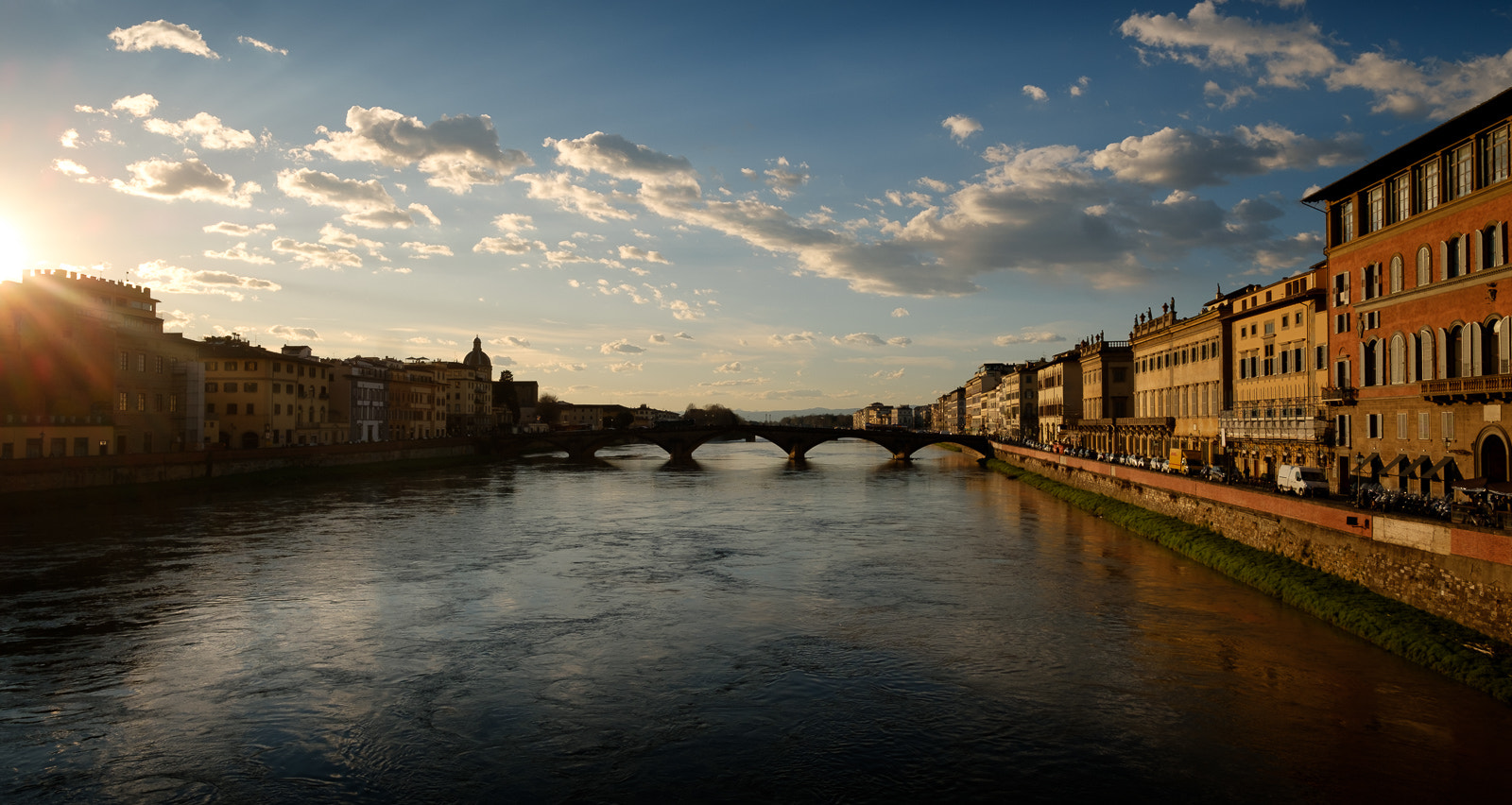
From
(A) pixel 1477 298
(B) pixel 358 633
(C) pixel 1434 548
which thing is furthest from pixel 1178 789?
(A) pixel 1477 298

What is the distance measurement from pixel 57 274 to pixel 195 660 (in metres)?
51.2

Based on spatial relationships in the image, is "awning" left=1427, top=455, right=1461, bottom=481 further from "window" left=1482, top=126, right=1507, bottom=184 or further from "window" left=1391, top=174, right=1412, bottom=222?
"window" left=1391, top=174, right=1412, bottom=222

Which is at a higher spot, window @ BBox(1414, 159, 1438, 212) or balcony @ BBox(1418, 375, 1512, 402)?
window @ BBox(1414, 159, 1438, 212)

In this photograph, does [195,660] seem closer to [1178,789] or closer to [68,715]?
[68,715]

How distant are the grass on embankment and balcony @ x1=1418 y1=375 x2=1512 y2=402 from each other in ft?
20.6

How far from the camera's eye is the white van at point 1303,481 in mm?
26969

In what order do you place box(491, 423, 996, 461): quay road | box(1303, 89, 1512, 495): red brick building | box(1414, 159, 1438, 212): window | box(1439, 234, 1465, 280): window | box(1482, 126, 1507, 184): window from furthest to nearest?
box(491, 423, 996, 461): quay road < box(1414, 159, 1438, 212): window < box(1439, 234, 1465, 280): window < box(1303, 89, 1512, 495): red brick building < box(1482, 126, 1507, 184): window

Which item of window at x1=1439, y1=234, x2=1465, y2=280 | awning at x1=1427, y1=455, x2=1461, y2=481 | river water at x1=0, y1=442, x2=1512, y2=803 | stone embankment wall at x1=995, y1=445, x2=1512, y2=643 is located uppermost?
window at x1=1439, y1=234, x2=1465, y2=280

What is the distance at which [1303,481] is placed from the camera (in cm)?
2752

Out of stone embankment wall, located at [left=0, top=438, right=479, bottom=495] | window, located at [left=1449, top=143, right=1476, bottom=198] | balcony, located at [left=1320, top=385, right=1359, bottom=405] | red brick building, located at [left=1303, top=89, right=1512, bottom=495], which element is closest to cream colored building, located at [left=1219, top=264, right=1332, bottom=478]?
balcony, located at [left=1320, top=385, right=1359, bottom=405]

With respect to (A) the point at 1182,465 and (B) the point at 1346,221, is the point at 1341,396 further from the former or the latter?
(A) the point at 1182,465

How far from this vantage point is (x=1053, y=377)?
285ft

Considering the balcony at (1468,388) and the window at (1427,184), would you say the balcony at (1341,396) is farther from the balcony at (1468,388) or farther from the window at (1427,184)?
the window at (1427,184)

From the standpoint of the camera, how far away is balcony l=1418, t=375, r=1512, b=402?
878 inches
